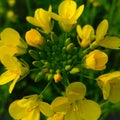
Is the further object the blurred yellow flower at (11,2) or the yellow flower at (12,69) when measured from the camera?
the blurred yellow flower at (11,2)

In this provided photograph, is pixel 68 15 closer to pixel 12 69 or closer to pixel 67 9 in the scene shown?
pixel 67 9

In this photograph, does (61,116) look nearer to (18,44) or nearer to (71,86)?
(71,86)

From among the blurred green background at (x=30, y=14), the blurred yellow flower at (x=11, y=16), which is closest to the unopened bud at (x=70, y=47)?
the blurred green background at (x=30, y=14)

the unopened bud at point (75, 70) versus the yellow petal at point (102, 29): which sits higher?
the yellow petal at point (102, 29)

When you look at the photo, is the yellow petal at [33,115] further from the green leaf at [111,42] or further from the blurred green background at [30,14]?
the blurred green background at [30,14]

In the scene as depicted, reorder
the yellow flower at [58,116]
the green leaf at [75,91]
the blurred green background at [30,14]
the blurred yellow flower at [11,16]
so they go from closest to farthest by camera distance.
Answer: the green leaf at [75,91] → the yellow flower at [58,116] → the blurred green background at [30,14] → the blurred yellow flower at [11,16]

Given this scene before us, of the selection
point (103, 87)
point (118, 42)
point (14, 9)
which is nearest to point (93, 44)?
point (118, 42)

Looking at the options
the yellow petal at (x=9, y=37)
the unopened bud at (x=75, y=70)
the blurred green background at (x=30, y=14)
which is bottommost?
the blurred green background at (x=30, y=14)
